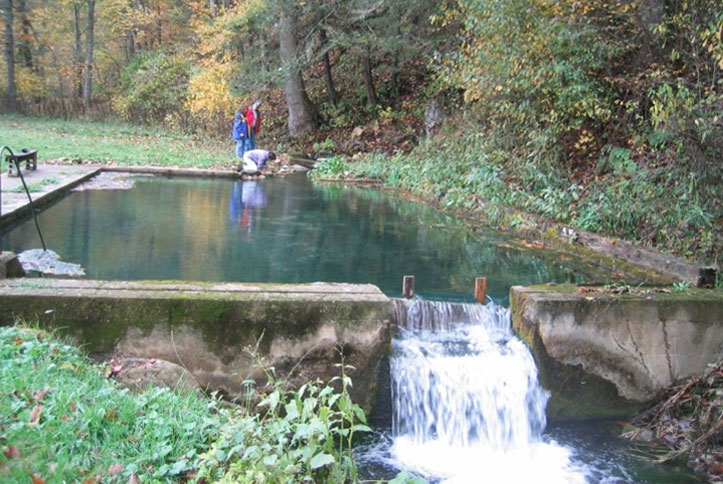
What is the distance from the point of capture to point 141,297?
19.0ft

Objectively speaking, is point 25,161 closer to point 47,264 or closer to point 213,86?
point 47,264

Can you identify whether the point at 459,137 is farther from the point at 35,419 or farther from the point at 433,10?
the point at 35,419

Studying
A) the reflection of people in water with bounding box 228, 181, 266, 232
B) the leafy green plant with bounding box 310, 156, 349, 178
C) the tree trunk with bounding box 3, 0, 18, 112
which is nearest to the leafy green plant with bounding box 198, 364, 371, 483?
the reflection of people in water with bounding box 228, 181, 266, 232

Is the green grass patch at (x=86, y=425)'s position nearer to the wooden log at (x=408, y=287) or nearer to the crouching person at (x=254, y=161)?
the wooden log at (x=408, y=287)

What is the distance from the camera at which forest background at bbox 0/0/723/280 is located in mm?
9047

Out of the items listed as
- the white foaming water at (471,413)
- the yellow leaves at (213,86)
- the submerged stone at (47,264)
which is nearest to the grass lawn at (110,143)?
the yellow leaves at (213,86)

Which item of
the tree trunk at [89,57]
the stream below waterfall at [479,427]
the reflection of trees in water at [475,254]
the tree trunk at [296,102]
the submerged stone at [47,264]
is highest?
the tree trunk at [89,57]

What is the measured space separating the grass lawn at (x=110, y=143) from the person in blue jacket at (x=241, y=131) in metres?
0.52

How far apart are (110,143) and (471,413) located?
69.2ft

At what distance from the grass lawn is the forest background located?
1005mm

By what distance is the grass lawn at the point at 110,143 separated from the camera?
1934 cm

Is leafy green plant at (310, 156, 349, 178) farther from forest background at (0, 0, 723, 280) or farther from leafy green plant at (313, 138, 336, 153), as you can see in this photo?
leafy green plant at (313, 138, 336, 153)

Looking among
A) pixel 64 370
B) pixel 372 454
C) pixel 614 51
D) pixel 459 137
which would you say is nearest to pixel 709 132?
pixel 614 51

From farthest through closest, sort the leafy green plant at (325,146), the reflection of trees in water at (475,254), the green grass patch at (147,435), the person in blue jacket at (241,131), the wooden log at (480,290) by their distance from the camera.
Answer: the leafy green plant at (325,146)
the person in blue jacket at (241,131)
the reflection of trees in water at (475,254)
the wooden log at (480,290)
the green grass patch at (147,435)
